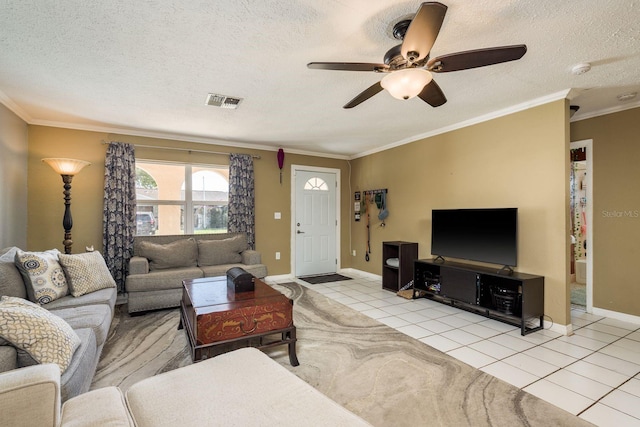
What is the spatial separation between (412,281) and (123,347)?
12.1 feet

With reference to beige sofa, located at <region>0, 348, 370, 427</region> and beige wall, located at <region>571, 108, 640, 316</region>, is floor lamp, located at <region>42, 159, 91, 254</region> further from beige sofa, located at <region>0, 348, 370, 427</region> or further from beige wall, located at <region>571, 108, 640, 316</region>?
beige wall, located at <region>571, 108, 640, 316</region>

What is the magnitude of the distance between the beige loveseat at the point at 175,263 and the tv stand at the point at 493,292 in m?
2.43

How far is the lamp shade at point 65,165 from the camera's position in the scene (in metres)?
3.47

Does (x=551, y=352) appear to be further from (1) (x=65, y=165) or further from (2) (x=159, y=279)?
(1) (x=65, y=165)

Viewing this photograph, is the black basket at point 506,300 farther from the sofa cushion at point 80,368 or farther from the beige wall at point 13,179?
the beige wall at point 13,179

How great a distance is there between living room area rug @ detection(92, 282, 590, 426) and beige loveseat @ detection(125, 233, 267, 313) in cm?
29

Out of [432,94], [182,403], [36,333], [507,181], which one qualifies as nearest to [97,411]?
[182,403]

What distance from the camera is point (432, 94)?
228 cm

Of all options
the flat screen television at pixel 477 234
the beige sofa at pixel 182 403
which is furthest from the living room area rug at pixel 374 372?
the flat screen television at pixel 477 234

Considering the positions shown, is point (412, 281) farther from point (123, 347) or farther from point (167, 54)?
point (167, 54)

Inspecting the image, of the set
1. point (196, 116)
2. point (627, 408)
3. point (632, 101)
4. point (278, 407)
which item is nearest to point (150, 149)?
point (196, 116)

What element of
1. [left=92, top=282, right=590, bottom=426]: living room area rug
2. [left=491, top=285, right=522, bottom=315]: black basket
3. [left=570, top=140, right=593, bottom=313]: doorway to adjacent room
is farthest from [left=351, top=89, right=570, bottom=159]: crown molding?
[left=92, top=282, right=590, bottom=426]: living room area rug

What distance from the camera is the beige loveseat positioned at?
3.59 meters

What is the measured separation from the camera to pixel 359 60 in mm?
2406
